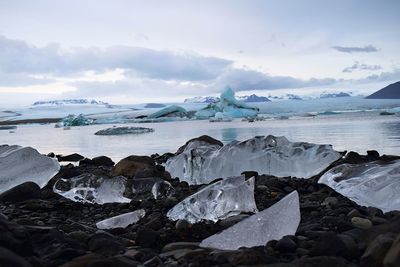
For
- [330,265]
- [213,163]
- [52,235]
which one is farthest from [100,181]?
[330,265]

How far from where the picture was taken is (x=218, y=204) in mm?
2330

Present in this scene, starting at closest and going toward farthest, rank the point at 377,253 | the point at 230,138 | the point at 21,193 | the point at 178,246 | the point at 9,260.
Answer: the point at 9,260, the point at 377,253, the point at 178,246, the point at 21,193, the point at 230,138

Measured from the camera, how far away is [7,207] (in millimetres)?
2707

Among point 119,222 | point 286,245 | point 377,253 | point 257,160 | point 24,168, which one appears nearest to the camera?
point 377,253

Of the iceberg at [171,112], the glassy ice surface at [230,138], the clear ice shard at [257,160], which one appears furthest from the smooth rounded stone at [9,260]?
the iceberg at [171,112]

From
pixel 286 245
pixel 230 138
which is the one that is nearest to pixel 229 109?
pixel 230 138

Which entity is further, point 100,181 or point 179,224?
point 100,181

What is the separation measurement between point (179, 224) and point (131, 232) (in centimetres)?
22

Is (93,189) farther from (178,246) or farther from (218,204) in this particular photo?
(178,246)

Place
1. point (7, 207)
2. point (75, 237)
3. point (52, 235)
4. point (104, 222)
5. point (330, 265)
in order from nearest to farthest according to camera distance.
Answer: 1. point (330, 265)
2. point (52, 235)
3. point (75, 237)
4. point (104, 222)
5. point (7, 207)

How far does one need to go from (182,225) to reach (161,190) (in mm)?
1089

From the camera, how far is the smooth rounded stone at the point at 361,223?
195 centimetres

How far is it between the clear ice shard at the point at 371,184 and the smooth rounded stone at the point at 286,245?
874 mm

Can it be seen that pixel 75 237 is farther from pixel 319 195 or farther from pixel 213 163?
pixel 213 163
